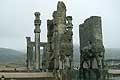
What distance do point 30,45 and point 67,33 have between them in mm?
10988

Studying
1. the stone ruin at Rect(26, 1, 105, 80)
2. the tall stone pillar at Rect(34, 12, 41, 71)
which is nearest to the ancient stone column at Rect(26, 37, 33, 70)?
the stone ruin at Rect(26, 1, 105, 80)

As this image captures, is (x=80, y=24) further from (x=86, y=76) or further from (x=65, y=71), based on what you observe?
(x=65, y=71)

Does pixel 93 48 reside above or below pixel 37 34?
below

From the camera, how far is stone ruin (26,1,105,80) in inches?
617

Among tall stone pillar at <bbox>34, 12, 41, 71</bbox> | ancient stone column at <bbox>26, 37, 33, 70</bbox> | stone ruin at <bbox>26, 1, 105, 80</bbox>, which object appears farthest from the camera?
ancient stone column at <bbox>26, 37, 33, 70</bbox>

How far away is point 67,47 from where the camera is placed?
1566 cm

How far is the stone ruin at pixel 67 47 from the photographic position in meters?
15.7

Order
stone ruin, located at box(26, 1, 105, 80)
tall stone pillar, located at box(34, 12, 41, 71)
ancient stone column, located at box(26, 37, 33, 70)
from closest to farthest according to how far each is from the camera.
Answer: stone ruin, located at box(26, 1, 105, 80) < tall stone pillar, located at box(34, 12, 41, 71) < ancient stone column, located at box(26, 37, 33, 70)

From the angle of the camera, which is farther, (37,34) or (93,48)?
(37,34)

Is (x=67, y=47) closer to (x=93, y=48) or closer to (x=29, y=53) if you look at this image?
(x=93, y=48)

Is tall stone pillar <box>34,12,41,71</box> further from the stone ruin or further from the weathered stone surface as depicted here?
the weathered stone surface

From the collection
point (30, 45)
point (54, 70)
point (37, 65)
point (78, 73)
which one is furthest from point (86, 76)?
point (30, 45)

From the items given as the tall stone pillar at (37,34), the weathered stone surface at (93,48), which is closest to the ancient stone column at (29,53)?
the tall stone pillar at (37,34)

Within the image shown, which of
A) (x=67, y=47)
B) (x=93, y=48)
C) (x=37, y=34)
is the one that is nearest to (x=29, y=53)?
(x=37, y=34)
